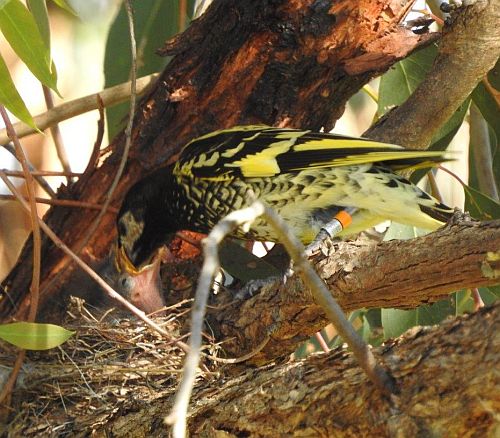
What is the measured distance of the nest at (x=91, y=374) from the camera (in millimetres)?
3080

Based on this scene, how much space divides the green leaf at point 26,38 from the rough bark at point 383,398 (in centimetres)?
113

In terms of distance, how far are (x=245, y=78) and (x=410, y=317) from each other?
1123 millimetres

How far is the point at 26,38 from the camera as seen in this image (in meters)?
2.93

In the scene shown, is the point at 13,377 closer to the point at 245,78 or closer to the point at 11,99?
the point at 11,99

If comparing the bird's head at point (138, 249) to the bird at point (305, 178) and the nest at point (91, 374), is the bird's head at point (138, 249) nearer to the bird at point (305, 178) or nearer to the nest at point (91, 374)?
the nest at point (91, 374)

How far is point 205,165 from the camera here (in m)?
3.24

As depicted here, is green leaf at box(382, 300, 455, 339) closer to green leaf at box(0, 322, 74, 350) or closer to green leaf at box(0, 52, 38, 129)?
green leaf at box(0, 322, 74, 350)

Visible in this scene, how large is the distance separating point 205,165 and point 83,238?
0.67 m

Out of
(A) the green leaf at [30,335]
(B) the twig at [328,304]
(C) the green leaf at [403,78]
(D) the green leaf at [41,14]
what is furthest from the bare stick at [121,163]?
(B) the twig at [328,304]

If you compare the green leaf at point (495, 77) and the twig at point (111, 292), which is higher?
the green leaf at point (495, 77)

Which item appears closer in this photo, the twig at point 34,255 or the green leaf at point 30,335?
the green leaf at point 30,335

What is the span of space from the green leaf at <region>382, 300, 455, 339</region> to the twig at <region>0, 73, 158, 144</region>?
1.30 meters

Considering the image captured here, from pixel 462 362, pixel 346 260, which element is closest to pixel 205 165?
pixel 346 260

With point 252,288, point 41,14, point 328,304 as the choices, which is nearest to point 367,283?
point 252,288
